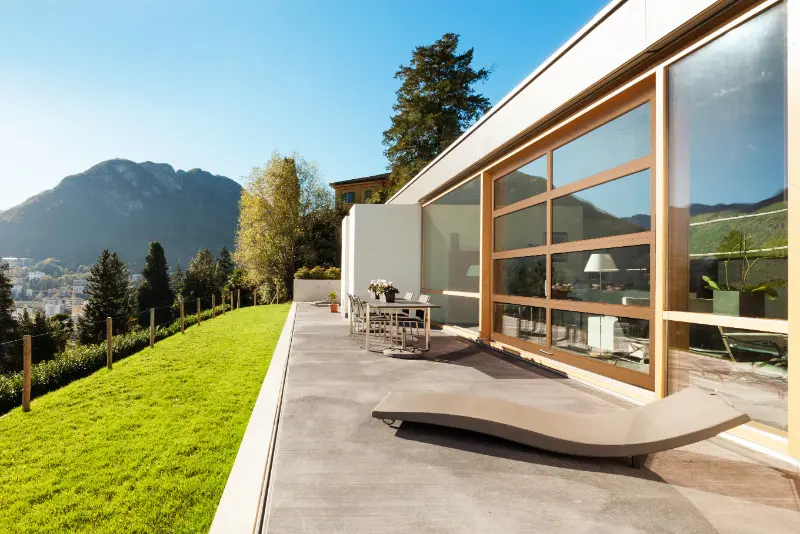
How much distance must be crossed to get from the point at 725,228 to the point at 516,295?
11.7ft

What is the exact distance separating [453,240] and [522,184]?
9.92 ft

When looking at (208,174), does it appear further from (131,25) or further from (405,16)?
(405,16)

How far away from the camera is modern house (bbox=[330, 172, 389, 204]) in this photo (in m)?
39.1

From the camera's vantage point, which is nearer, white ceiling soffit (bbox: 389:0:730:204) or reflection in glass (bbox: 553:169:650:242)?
white ceiling soffit (bbox: 389:0:730:204)

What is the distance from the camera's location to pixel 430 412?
3193mm

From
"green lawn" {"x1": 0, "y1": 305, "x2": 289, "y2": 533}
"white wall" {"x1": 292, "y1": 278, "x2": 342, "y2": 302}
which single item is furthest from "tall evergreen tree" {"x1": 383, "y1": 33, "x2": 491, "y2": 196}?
"green lawn" {"x1": 0, "y1": 305, "x2": 289, "y2": 533}

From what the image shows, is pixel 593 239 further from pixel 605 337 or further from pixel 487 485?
pixel 487 485

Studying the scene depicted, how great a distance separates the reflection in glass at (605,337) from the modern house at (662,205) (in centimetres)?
2

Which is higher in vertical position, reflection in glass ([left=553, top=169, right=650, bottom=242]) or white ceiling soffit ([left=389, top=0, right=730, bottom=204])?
white ceiling soffit ([left=389, top=0, right=730, bottom=204])

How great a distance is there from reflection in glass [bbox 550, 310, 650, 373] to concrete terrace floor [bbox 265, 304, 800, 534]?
0.76 meters

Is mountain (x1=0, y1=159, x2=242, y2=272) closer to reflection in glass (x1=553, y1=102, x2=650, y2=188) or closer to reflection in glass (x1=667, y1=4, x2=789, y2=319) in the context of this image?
reflection in glass (x1=553, y1=102, x2=650, y2=188)

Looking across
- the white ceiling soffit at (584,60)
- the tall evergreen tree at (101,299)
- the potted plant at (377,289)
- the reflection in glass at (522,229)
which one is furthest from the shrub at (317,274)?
the tall evergreen tree at (101,299)

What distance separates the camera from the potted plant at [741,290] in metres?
3.00

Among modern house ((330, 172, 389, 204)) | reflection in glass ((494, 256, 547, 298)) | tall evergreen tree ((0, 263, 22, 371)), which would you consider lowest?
tall evergreen tree ((0, 263, 22, 371))
